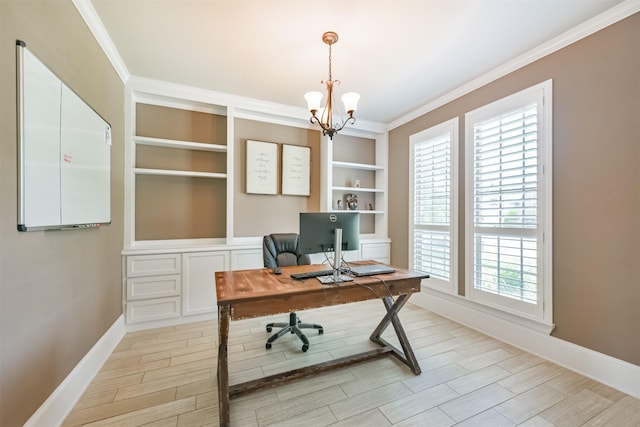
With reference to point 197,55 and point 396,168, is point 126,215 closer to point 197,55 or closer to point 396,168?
point 197,55

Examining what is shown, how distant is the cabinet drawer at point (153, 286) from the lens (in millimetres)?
2641

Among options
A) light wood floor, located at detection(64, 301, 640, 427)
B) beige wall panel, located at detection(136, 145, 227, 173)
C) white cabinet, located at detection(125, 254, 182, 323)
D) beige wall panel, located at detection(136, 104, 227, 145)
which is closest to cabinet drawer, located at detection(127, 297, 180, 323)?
white cabinet, located at detection(125, 254, 182, 323)

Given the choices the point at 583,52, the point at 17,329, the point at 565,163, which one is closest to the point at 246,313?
the point at 17,329

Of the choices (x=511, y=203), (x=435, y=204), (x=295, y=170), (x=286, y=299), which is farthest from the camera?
(x=295, y=170)

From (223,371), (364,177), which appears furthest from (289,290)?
(364,177)

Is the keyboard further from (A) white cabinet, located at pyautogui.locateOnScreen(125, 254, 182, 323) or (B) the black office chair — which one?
(A) white cabinet, located at pyautogui.locateOnScreen(125, 254, 182, 323)

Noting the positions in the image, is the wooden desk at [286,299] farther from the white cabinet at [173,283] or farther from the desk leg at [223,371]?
the white cabinet at [173,283]

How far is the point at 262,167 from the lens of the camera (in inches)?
137

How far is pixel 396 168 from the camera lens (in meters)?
3.96

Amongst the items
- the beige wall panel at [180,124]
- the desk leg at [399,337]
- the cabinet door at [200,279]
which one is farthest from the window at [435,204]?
the beige wall panel at [180,124]

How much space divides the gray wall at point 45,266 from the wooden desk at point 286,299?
0.89 m

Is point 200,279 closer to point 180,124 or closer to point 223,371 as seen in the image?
point 223,371

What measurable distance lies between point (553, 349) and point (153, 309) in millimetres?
3875

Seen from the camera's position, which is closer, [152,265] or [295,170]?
[152,265]
